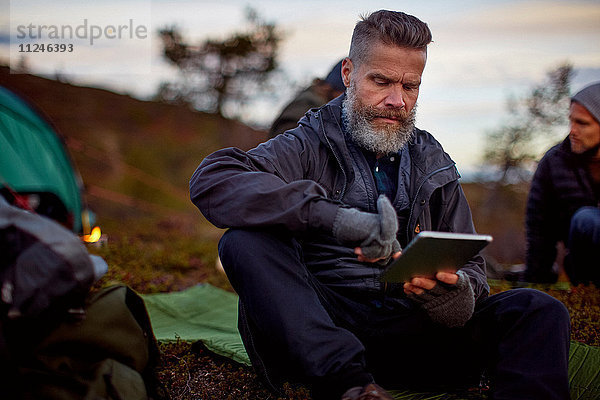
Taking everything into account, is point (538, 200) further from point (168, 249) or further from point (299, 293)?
point (168, 249)

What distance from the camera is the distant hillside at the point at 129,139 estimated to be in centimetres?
1513

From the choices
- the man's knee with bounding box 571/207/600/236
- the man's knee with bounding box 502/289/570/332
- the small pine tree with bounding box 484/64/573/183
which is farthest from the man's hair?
the small pine tree with bounding box 484/64/573/183

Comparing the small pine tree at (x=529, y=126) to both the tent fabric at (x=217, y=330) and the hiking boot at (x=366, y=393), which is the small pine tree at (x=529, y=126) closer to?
the tent fabric at (x=217, y=330)

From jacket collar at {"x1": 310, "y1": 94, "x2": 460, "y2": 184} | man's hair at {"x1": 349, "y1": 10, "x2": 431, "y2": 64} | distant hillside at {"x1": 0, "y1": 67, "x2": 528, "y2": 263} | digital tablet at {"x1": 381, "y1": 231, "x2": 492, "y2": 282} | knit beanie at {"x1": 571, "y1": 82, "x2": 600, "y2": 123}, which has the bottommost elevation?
distant hillside at {"x1": 0, "y1": 67, "x2": 528, "y2": 263}

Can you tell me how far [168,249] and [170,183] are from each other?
10.2 metres

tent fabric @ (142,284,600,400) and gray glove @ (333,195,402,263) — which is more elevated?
gray glove @ (333,195,402,263)

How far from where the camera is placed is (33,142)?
625 cm

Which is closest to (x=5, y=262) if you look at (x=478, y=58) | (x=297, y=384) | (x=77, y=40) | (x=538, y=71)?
(x=297, y=384)

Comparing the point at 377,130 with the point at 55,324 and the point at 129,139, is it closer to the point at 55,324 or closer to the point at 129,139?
the point at 55,324

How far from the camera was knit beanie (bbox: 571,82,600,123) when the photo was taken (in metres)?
4.04

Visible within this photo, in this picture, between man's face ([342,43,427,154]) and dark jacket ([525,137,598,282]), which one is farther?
dark jacket ([525,137,598,282])

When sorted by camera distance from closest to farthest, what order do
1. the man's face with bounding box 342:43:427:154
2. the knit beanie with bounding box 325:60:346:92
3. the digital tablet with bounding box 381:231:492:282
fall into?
the digital tablet with bounding box 381:231:492:282 < the man's face with bounding box 342:43:427:154 < the knit beanie with bounding box 325:60:346:92

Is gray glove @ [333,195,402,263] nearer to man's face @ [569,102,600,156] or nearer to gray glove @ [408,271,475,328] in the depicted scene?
gray glove @ [408,271,475,328]

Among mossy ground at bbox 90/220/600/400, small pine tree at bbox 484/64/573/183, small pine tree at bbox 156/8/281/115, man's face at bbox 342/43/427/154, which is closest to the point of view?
mossy ground at bbox 90/220/600/400
